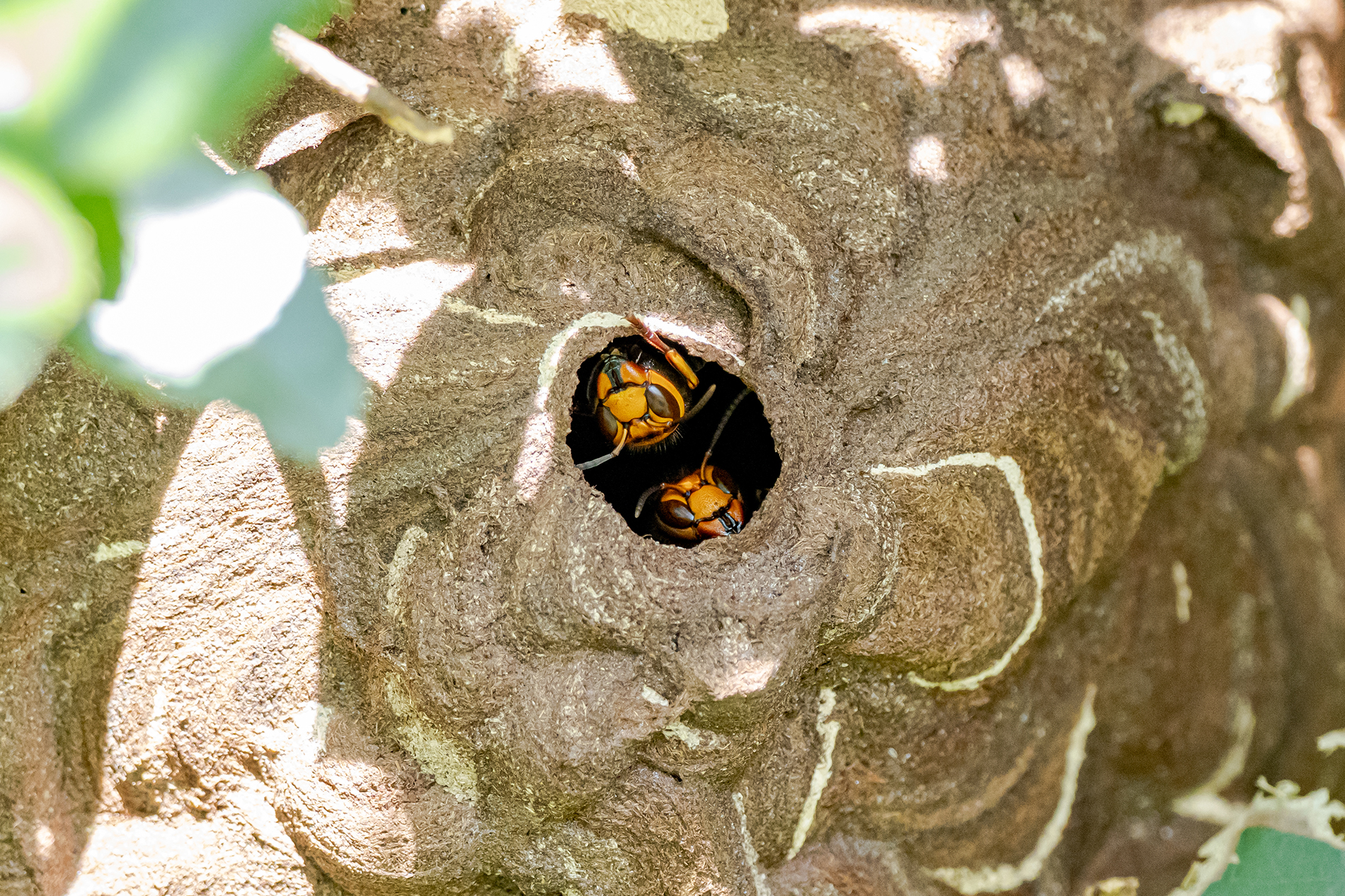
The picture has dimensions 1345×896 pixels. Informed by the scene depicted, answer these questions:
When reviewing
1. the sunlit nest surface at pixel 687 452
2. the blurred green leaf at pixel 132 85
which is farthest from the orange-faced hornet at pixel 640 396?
the blurred green leaf at pixel 132 85

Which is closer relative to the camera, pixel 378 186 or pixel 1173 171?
pixel 378 186

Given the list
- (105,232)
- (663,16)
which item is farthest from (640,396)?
(105,232)

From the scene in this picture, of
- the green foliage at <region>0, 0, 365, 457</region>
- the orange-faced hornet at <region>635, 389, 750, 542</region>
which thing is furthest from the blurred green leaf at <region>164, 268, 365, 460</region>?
the orange-faced hornet at <region>635, 389, 750, 542</region>

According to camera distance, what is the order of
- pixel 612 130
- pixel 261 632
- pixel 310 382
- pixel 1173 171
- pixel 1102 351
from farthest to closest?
pixel 1173 171 → pixel 1102 351 → pixel 612 130 → pixel 261 632 → pixel 310 382

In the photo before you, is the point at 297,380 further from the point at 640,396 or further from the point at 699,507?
the point at 699,507

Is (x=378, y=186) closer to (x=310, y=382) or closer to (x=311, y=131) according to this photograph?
(x=311, y=131)

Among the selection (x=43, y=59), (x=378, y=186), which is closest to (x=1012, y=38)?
(x=378, y=186)

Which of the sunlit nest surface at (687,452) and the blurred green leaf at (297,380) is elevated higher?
the blurred green leaf at (297,380)

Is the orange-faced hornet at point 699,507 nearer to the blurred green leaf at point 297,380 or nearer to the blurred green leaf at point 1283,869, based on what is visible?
the blurred green leaf at point 297,380
